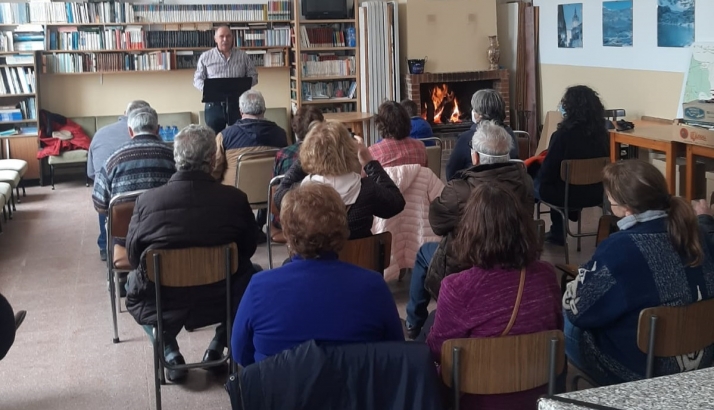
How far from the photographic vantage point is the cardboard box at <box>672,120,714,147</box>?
5.55 m

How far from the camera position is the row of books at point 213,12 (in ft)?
30.5

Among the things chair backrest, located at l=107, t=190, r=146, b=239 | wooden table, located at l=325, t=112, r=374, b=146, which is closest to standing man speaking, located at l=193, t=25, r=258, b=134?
wooden table, located at l=325, t=112, r=374, b=146

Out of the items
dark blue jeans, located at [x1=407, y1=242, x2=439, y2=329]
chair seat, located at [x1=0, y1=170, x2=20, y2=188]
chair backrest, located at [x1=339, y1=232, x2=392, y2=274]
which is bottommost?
dark blue jeans, located at [x1=407, y1=242, x2=439, y2=329]

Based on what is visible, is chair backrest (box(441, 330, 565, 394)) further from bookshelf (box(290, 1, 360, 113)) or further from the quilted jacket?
bookshelf (box(290, 1, 360, 113))

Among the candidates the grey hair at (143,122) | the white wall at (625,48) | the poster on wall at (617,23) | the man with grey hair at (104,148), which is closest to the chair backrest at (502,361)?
the grey hair at (143,122)

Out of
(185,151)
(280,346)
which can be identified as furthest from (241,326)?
(185,151)

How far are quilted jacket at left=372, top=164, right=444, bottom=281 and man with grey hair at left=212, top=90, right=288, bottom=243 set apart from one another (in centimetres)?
129

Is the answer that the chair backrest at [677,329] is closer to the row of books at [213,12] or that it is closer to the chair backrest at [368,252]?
the chair backrest at [368,252]

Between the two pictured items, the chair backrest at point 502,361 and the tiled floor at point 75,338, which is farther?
the tiled floor at point 75,338

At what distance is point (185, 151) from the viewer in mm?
3521

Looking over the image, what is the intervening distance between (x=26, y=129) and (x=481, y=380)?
816 cm

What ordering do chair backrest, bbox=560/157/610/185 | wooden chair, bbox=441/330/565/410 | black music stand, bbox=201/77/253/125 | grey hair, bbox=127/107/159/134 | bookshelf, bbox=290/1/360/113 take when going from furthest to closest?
bookshelf, bbox=290/1/360/113 → black music stand, bbox=201/77/253/125 → chair backrest, bbox=560/157/610/185 → grey hair, bbox=127/107/159/134 → wooden chair, bbox=441/330/565/410

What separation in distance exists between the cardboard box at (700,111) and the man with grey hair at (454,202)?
2304 millimetres

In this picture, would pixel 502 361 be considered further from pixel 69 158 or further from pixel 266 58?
pixel 266 58
